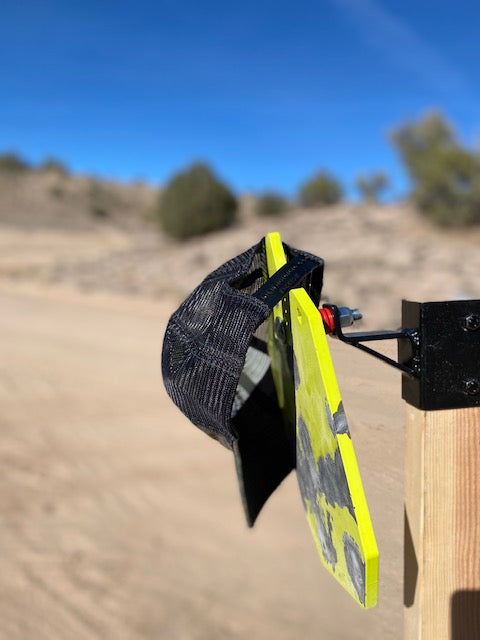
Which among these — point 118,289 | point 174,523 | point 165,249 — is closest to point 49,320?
point 118,289

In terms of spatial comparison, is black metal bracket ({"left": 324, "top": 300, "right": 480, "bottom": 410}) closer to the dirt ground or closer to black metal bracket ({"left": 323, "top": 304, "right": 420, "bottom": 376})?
black metal bracket ({"left": 323, "top": 304, "right": 420, "bottom": 376})

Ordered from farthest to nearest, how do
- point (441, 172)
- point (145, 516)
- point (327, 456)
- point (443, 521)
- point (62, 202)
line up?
point (62, 202) → point (441, 172) → point (145, 516) → point (443, 521) → point (327, 456)

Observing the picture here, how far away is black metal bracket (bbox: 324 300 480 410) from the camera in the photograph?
3.41 feet

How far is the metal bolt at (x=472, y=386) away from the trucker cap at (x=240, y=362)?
31 centimetres

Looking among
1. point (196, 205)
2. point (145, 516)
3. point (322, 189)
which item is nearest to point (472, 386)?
point (145, 516)

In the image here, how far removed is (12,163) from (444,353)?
47.3 metres

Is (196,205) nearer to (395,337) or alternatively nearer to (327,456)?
(395,337)

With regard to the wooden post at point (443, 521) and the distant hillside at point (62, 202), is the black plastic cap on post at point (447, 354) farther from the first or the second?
the distant hillside at point (62, 202)

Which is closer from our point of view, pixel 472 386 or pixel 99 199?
pixel 472 386

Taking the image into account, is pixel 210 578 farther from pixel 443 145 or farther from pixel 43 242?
pixel 43 242

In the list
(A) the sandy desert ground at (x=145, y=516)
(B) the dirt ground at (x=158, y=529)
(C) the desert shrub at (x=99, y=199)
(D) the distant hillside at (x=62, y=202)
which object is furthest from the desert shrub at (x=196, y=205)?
(C) the desert shrub at (x=99, y=199)

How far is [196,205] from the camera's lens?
63.1 ft

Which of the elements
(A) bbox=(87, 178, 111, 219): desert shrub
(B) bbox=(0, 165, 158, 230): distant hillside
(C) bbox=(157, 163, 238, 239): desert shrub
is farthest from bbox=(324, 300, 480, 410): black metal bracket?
(A) bbox=(87, 178, 111, 219): desert shrub

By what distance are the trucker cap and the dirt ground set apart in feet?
0.61
